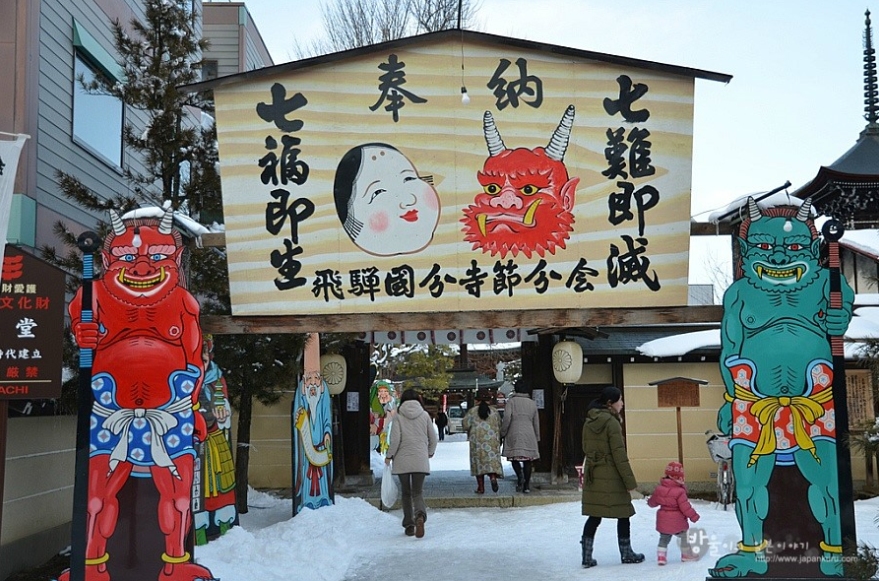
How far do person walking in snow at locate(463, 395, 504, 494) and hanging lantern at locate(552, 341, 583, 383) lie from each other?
1585mm

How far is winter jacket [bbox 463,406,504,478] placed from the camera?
635 inches

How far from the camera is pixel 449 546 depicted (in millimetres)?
11242

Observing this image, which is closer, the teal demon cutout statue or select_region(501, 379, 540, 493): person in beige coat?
the teal demon cutout statue

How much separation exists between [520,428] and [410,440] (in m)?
4.77

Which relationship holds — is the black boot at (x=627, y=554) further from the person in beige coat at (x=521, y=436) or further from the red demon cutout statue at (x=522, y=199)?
the person in beige coat at (x=521, y=436)

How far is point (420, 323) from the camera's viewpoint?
8.25 meters

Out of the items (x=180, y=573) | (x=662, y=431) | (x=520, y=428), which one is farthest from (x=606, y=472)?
(x=662, y=431)

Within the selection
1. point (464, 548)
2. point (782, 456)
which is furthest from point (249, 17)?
point (782, 456)

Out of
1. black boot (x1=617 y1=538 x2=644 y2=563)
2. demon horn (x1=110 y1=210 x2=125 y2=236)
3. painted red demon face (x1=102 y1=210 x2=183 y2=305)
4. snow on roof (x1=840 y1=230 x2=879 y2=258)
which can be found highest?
snow on roof (x1=840 y1=230 x2=879 y2=258)

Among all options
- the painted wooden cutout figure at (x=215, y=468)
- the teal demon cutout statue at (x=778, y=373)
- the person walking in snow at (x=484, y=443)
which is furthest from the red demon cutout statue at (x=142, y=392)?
the person walking in snow at (x=484, y=443)

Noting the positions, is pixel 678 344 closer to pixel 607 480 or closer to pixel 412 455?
pixel 412 455

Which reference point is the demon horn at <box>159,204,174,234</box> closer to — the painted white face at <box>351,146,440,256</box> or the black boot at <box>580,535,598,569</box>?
the painted white face at <box>351,146,440,256</box>

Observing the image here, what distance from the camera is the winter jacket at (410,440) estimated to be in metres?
11.9

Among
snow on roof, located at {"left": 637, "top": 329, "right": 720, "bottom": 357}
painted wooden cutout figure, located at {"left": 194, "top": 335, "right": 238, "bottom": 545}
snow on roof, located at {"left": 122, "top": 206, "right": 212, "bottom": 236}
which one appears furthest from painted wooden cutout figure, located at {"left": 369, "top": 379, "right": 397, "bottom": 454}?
snow on roof, located at {"left": 122, "top": 206, "right": 212, "bottom": 236}
